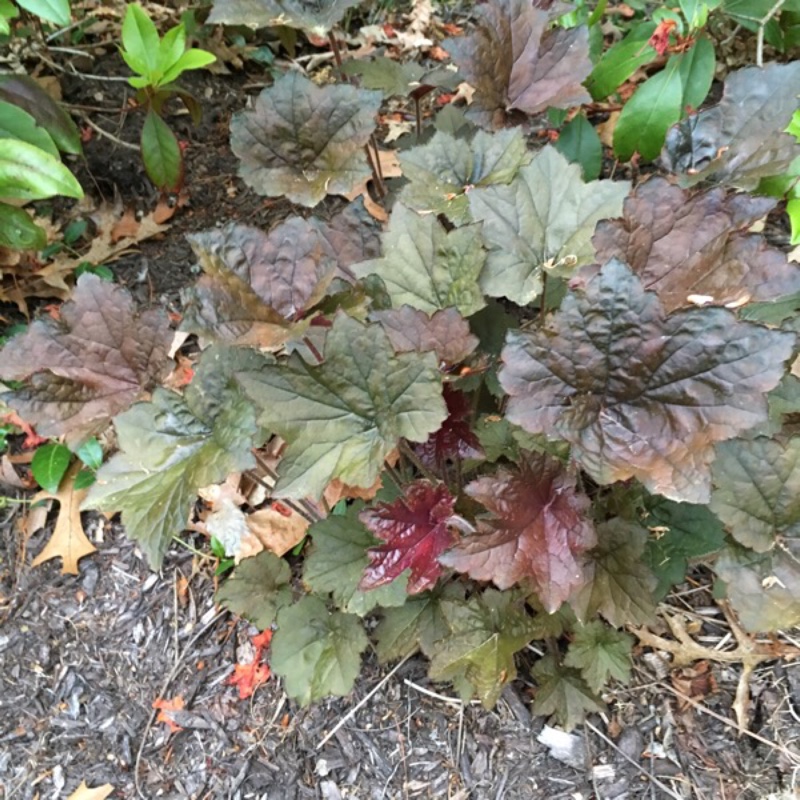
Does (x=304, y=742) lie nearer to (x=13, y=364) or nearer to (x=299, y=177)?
(x=13, y=364)

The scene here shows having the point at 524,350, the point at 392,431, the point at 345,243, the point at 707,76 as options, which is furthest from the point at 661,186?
the point at 707,76

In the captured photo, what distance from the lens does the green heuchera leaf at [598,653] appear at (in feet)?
4.91

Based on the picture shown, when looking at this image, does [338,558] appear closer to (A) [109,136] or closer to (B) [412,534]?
(B) [412,534]

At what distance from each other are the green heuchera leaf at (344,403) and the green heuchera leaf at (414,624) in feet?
1.82

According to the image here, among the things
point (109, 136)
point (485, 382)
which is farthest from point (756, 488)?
point (109, 136)

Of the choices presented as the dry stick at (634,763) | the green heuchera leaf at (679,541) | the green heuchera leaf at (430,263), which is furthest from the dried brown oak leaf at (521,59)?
the dry stick at (634,763)

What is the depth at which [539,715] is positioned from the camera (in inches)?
63.4

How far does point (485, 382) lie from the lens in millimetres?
1729

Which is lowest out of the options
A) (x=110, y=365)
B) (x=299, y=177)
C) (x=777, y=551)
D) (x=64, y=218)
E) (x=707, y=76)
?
(x=64, y=218)

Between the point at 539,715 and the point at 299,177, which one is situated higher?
the point at 299,177

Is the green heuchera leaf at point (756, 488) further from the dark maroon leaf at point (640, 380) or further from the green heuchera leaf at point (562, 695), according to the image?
the green heuchera leaf at point (562, 695)

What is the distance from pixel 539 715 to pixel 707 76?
1521mm

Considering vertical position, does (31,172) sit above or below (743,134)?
below

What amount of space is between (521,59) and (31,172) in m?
1.04
